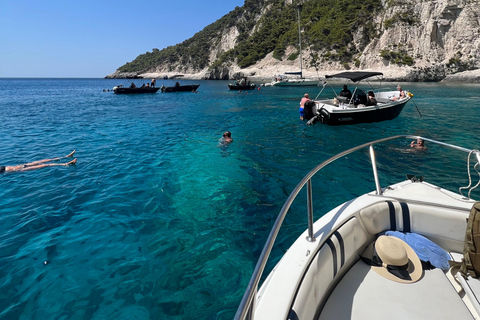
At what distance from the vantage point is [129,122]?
1934cm

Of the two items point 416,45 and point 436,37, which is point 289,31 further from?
point 436,37

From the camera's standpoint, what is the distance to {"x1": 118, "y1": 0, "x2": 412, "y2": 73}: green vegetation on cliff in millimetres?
66062

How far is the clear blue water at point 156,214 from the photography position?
3.78m

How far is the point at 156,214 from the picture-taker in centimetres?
606

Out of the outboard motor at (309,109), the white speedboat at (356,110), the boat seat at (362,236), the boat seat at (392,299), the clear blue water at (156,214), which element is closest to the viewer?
the boat seat at (362,236)

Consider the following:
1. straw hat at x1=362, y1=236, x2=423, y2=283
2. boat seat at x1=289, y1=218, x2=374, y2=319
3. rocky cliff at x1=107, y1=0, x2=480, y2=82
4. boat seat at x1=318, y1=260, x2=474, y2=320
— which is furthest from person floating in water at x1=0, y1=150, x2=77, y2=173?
rocky cliff at x1=107, y1=0, x2=480, y2=82

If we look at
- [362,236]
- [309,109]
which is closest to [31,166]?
[362,236]

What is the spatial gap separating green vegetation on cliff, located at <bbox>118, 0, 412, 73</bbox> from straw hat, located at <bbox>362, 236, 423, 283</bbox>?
70.6 metres

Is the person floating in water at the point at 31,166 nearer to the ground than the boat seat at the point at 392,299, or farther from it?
nearer to the ground

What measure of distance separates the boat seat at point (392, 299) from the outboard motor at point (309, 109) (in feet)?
47.1

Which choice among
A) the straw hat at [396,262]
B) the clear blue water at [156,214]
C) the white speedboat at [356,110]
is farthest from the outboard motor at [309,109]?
the straw hat at [396,262]

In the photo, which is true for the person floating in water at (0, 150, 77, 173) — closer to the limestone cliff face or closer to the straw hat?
the straw hat

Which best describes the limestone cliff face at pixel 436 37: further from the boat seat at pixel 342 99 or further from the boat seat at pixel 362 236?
the boat seat at pixel 362 236

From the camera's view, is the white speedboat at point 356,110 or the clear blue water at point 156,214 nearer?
the clear blue water at point 156,214
